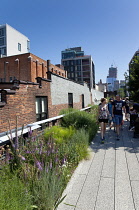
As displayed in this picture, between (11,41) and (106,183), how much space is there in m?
61.8

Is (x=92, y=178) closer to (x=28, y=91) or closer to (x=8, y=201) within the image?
(x=8, y=201)

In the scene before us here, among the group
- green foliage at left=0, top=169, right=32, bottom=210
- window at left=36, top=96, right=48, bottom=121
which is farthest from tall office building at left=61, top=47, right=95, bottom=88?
green foliage at left=0, top=169, right=32, bottom=210

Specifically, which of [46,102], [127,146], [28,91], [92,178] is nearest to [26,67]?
[46,102]

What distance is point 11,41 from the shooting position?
55188 mm

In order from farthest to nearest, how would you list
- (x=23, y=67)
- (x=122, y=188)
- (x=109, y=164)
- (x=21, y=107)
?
(x=23, y=67) → (x=21, y=107) → (x=109, y=164) → (x=122, y=188)

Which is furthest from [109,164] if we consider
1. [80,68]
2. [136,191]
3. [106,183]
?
[80,68]

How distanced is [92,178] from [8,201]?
195 cm

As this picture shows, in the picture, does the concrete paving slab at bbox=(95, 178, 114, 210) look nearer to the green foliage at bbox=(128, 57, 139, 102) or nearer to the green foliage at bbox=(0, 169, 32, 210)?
the green foliage at bbox=(0, 169, 32, 210)

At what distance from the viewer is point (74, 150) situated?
421 centimetres

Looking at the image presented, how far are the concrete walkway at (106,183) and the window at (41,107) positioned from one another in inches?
117

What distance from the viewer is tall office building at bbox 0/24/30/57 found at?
53812mm

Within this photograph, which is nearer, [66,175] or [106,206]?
[106,206]

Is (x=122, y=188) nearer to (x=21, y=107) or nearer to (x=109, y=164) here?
(x=109, y=164)

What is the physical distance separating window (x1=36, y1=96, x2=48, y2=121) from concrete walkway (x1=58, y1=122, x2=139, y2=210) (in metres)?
2.97
